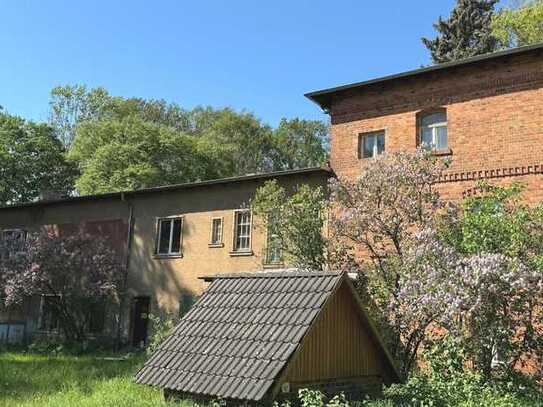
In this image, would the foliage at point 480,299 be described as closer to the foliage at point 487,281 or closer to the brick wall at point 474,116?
the foliage at point 487,281

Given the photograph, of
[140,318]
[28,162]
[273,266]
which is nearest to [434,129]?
[273,266]

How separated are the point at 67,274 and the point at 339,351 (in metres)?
17.9

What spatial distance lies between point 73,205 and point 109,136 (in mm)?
14031

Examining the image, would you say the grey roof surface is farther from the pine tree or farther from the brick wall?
the pine tree

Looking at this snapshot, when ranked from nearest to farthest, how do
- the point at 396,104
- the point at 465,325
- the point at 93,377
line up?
the point at 465,325
the point at 93,377
the point at 396,104

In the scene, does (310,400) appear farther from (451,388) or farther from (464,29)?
(464,29)

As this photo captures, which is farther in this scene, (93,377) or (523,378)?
(93,377)

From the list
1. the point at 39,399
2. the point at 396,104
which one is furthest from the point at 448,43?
the point at 39,399

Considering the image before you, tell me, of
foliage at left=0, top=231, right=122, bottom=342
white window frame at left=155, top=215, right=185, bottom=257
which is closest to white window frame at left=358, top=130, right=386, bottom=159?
white window frame at left=155, top=215, right=185, bottom=257

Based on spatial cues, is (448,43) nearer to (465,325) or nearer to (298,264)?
(298,264)

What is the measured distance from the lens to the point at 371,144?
19.6 meters

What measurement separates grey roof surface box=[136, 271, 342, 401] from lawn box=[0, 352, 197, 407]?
546mm

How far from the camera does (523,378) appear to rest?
11.0 m

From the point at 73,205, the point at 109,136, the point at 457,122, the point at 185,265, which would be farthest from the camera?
the point at 109,136
